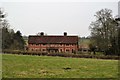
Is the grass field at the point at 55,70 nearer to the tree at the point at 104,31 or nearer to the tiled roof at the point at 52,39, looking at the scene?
the tree at the point at 104,31

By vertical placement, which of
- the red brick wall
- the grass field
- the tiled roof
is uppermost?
the tiled roof

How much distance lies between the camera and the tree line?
68062 mm

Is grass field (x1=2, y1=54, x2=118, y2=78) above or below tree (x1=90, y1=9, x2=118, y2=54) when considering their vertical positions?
below

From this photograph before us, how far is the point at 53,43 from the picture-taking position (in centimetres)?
10844

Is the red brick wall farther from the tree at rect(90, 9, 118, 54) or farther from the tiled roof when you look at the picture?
the tree at rect(90, 9, 118, 54)

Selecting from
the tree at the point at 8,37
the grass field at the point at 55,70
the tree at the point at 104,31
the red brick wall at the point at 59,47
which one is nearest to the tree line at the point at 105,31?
the tree at the point at 104,31

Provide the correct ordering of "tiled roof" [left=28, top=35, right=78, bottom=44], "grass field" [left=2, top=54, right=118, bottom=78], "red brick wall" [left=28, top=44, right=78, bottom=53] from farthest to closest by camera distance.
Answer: "tiled roof" [left=28, top=35, right=78, bottom=44] < "red brick wall" [left=28, top=44, right=78, bottom=53] < "grass field" [left=2, top=54, right=118, bottom=78]

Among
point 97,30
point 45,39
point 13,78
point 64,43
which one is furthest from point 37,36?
point 13,78

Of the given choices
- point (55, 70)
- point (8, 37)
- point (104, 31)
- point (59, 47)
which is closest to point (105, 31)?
point (104, 31)

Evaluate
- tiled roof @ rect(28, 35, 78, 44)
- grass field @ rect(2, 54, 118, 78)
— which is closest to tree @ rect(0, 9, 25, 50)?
tiled roof @ rect(28, 35, 78, 44)

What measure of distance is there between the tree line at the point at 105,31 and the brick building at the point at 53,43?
34.5 meters

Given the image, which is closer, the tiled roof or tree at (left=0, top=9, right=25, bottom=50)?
tree at (left=0, top=9, right=25, bottom=50)

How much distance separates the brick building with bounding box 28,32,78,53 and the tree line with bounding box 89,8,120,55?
113 ft

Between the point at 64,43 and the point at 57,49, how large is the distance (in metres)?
3.73
